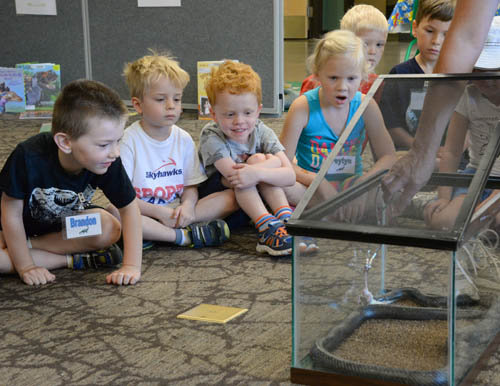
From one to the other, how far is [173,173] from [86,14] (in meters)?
2.62

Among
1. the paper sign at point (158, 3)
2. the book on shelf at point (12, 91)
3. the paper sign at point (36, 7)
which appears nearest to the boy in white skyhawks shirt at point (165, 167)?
the paper sign at point (158, 3)

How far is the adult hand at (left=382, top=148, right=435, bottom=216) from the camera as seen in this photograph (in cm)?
114

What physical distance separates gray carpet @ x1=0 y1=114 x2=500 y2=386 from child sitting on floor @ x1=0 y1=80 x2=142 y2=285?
0.06m

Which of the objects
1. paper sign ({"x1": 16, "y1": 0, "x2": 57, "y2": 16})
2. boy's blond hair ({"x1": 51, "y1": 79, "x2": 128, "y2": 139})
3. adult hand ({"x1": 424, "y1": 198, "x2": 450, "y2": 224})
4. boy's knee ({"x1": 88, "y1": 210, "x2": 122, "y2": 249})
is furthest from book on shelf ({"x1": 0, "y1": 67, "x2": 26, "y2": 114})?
adult hand ({"x1": 424, "y1": 198, "x2": 450, "y2": 224})

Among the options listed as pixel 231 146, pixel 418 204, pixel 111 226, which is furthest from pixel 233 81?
pixel 418 204

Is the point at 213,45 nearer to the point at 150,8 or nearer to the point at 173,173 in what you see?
the point at 150,8

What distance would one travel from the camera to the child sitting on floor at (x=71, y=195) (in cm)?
158

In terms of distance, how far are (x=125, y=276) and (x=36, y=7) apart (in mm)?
3115

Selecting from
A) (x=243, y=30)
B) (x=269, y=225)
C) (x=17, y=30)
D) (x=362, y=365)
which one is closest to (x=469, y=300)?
(x=362, y=365)

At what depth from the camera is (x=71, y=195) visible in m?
1.72

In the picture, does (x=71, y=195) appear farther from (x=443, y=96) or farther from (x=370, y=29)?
(x=370, y=29)

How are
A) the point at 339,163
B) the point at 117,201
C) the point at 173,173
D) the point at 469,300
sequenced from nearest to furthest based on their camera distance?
1. the point at 469,300
2. the point at 339,163
3. the point at 117,201
4. the point at 173,173

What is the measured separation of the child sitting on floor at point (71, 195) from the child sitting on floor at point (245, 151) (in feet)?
1.27

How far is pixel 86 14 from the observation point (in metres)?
4.32
